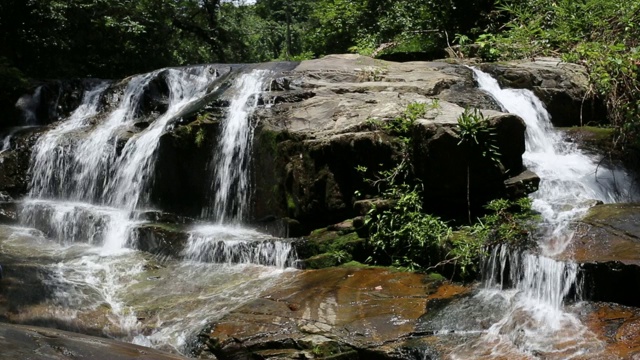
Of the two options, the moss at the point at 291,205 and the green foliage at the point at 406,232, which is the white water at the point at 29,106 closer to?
the moss at the point at 291,205

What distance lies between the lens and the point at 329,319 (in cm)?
639

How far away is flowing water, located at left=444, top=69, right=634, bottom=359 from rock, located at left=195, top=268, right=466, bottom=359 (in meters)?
0.61

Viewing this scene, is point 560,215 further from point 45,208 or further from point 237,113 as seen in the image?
point 45,208

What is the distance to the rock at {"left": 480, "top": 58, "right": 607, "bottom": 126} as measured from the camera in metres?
11.2

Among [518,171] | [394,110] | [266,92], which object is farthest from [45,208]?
[518,171]

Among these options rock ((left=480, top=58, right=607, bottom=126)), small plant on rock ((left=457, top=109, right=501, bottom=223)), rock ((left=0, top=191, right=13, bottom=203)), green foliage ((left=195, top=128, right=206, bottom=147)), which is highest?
rock ((left=480, top=58, right=607, bottom=126))

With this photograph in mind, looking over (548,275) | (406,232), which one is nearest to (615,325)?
(548,275)

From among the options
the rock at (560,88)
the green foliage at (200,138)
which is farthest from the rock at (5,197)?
the rock at (560,88)

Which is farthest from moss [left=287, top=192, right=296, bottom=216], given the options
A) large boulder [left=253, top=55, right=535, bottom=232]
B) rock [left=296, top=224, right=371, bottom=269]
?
rock [left=296, top=224, right=371, bottom=269]

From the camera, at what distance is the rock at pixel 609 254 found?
597 cm

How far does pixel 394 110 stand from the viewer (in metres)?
9.06

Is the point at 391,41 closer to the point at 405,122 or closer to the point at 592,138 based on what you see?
the point at 592,138

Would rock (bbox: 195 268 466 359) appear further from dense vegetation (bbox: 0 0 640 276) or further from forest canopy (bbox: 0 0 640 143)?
forest canopy (bbox: 0 0 640 143)

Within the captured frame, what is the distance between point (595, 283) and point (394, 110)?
12.7 ft
